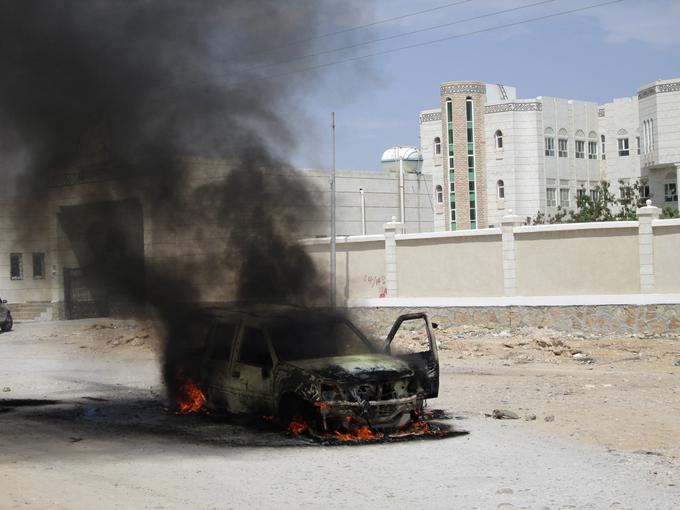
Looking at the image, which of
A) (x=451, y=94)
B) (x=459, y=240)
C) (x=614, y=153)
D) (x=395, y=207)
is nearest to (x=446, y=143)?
(x=451, y=94)

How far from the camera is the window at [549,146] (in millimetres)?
72688

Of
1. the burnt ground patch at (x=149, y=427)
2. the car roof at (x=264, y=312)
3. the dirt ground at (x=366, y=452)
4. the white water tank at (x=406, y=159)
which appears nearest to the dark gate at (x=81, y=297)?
the dirt ground at (x=366, y=452)

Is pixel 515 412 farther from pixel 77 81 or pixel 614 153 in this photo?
pixel 614 153

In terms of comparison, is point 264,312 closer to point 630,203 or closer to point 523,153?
point 630,203

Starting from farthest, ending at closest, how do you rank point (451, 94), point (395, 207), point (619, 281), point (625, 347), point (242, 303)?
point (451, 94) < point (395, 207) < point (619, 281) < point (625, 347) < point (242, 303)

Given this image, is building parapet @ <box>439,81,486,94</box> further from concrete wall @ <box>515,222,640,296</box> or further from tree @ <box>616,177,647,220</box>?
concrete wall @ <box>515,222,640,296</box>

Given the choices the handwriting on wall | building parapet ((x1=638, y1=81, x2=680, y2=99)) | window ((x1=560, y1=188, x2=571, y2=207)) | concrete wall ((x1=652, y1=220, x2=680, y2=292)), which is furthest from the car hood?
window ((x1=560, y1=188, x2=571, y2=207))

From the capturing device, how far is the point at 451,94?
73.1 metres

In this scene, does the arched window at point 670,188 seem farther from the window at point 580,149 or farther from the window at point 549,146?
the window at point 549,146

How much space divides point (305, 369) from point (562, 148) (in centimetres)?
6626

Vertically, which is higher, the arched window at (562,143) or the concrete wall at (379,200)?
the arched window at (562,143)

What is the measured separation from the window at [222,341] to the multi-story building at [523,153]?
202ft

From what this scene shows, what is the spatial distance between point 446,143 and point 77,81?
6150 cm

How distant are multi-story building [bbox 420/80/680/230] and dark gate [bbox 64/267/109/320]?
42.1 m
